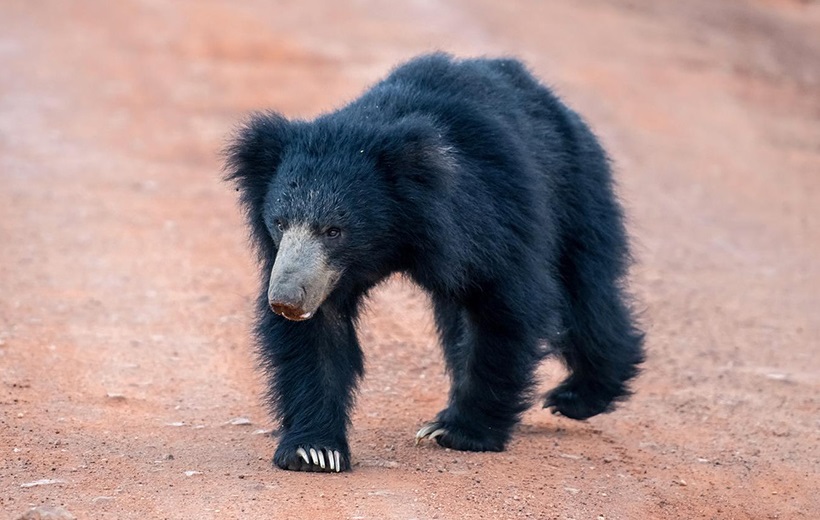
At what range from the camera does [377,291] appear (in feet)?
25.5

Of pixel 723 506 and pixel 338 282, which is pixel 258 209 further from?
pixel 723 506

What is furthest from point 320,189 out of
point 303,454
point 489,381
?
point 489,381

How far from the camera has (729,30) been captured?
1894 centimetres

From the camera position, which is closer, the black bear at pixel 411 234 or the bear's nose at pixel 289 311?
the bear's nose at pixel 289 311

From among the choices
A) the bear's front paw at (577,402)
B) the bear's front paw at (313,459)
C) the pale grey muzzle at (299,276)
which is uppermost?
the pale grey muzzle at (299,276)

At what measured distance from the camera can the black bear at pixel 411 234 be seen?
4.45 m

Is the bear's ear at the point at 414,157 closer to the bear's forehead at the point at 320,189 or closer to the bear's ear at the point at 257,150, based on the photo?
the bear's forehead at the point at 320,189

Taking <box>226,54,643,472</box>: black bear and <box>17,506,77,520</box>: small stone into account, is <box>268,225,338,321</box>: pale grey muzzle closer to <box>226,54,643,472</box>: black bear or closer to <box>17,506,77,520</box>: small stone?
<box>226,54,643,472</box>: black bear

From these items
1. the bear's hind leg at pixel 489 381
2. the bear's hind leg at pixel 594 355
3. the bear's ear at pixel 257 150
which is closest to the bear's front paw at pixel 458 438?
the bear's hind leg at pixel 489 381

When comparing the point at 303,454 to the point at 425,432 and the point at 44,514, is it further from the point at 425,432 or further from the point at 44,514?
the point at 44,514

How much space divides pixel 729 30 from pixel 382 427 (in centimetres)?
1495

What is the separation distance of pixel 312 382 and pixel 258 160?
86 cm

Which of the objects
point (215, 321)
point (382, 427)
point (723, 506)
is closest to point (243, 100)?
point (215, 321)

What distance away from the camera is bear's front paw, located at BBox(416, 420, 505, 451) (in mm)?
4984
